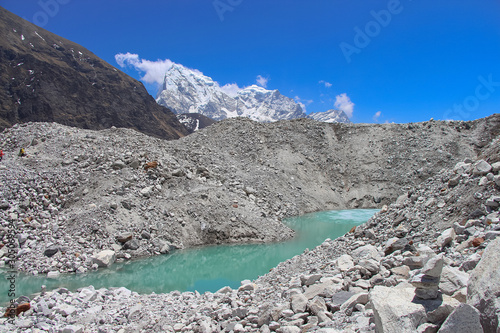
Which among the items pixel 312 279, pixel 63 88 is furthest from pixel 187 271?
pixel 63 88

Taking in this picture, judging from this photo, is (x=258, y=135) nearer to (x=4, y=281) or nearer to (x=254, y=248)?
(x=254, y=248)

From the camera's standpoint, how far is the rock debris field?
17.0 feet

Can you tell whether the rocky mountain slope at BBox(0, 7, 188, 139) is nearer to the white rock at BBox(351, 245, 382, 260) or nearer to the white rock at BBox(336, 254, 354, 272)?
the white rock at BBox(351, 245, 382, 260)

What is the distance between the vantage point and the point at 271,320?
609cm

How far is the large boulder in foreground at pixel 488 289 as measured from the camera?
3.29 metres

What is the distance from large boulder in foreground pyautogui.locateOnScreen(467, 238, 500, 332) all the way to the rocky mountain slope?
97.9 meters

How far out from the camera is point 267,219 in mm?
20703

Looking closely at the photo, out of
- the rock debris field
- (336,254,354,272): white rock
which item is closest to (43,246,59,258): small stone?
the rock debris field

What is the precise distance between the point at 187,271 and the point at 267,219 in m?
7.36

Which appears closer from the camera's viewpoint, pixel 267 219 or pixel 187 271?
pixel 187 271

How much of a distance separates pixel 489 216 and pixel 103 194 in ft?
53.8

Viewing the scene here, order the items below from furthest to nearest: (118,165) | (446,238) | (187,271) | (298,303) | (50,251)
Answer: (118,165), (187,271), (50,251), (446,238), (298,303)

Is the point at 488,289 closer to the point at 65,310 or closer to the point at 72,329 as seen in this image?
the point at 72,329

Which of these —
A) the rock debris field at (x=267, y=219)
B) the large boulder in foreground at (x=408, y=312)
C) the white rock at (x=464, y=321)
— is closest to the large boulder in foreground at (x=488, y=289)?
the rock debris field at (x=267, y=219)
